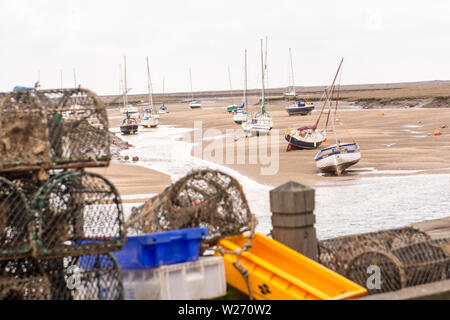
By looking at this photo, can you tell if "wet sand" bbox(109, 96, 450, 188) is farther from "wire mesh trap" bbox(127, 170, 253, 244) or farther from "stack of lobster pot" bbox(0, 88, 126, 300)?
"stack of lobster pot" bbox(0, 88, 126, 300)

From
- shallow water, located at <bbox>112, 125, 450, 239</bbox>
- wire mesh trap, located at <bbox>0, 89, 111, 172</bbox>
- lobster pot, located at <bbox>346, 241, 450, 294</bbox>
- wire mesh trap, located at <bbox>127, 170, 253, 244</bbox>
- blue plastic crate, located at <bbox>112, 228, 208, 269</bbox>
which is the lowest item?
shallow water, located at <bbox>112, 125, 450, 239</bbox>

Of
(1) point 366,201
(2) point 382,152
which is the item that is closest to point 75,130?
(1) point 366,201

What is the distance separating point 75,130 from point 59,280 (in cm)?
127

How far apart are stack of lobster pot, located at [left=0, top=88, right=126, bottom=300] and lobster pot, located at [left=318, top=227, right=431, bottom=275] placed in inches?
82.1

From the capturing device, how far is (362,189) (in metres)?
21.2

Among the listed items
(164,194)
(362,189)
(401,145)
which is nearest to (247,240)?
(164,194)

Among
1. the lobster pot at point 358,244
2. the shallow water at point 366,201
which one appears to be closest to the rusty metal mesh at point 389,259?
the lobster pot at point 358,244

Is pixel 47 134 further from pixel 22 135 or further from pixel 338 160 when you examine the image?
pixel 338 160

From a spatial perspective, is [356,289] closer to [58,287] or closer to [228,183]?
[228,183]

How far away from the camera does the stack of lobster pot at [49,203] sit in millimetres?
5500

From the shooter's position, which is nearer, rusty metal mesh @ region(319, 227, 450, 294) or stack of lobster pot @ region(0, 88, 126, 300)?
stack of lobster pot @ region(0, 88, 126, 300)

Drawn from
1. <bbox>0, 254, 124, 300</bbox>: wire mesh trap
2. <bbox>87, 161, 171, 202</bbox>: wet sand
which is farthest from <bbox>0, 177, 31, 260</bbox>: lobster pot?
<bbox>87, 161, 171, 202</bbox>: wet sand

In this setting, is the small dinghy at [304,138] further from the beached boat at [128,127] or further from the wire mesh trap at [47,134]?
the wire mesh trap at [47,134]

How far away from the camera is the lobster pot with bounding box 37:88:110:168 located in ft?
19.0
